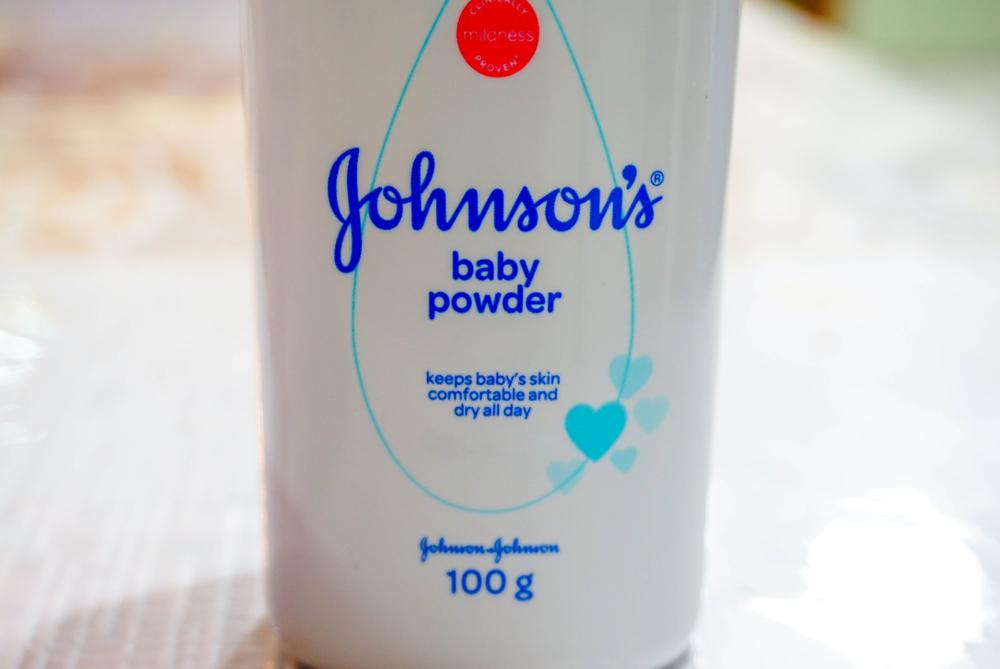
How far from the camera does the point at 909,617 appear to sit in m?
0.34

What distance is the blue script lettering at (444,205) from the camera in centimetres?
28

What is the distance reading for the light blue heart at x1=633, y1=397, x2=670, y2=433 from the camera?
301 millimetres

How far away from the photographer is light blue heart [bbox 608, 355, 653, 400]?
11.6 inches

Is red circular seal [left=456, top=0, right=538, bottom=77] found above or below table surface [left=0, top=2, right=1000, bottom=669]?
above

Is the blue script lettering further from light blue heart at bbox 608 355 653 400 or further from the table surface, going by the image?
the table surface

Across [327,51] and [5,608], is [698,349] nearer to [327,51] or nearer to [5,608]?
[327,51]

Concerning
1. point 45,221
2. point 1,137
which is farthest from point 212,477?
point 1,137

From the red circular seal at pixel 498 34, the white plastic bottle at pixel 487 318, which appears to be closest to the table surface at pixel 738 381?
the white plastic bottle at pixel 487 318

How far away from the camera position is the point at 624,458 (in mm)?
302

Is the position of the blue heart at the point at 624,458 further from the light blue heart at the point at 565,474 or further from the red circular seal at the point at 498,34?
the red circular seal at the point at 498,34

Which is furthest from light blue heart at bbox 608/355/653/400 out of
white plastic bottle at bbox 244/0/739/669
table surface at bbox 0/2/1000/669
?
table surface at bbox 0/2/1000/669

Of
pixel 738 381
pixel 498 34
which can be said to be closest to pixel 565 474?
pixel 498 34

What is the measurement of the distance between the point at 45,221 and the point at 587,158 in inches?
26.6

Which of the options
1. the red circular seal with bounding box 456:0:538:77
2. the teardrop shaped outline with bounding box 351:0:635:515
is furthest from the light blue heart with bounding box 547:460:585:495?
the red circular seal with bounding box 456:0:538:77
